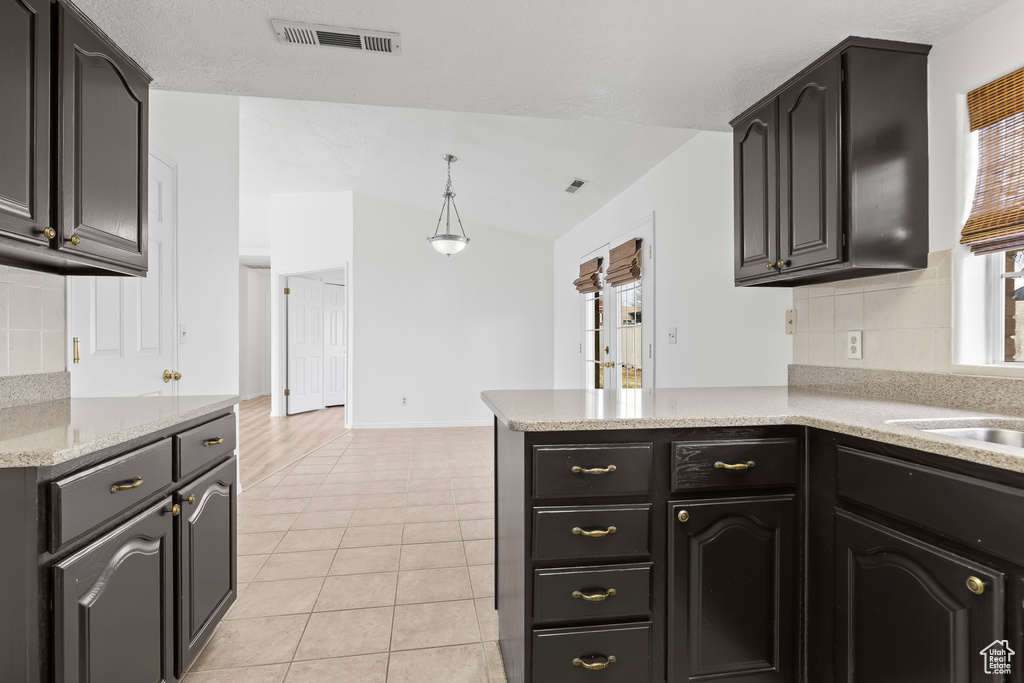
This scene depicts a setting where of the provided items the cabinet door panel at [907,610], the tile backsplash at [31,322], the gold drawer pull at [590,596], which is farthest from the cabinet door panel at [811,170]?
the tile backsplash at [31,322]

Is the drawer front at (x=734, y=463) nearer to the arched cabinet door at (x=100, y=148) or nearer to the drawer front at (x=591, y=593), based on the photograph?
the drawer front at (x=591, y=593)

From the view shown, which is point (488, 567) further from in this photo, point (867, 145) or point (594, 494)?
point (867, 145)

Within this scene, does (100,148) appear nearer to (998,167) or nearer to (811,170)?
(811,170)

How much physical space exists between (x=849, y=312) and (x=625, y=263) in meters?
2.13

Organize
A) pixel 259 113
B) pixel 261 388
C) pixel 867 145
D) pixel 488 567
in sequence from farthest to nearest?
1. pixel 261 388
2. pixel 259 113
3. pixel 488 567
4. pixel 867 145

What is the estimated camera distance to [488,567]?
2.64m

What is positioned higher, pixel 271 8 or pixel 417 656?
pixel 271 8

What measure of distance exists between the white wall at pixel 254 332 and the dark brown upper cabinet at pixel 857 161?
904 centimetres

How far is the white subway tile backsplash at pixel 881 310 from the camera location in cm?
192

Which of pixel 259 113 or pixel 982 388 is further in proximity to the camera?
pixel 259 113

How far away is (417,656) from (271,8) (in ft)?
7.30

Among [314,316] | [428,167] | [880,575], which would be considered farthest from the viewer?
[314,316]

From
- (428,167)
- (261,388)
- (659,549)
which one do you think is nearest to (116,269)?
(659,549)

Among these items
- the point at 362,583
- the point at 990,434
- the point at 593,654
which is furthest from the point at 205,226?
the point at 990,434
